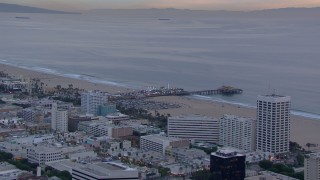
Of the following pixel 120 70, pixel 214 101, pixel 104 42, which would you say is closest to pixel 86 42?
pixel 104 42

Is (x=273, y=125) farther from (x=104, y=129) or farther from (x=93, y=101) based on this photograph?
(x=93, y=101)

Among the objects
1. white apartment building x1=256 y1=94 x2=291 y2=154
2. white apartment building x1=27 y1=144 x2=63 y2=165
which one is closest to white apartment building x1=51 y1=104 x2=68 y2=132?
white apartment building x1=27 y1=144 x2=63 y2=165

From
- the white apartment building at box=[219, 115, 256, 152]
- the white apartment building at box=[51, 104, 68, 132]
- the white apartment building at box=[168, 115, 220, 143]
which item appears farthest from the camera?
the white apartment building at box=[51, 104, 68, 132]

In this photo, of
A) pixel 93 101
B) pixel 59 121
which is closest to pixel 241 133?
pixel 59 121

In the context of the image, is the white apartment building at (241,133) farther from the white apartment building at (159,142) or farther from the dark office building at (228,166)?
the dark office building at (228,166)

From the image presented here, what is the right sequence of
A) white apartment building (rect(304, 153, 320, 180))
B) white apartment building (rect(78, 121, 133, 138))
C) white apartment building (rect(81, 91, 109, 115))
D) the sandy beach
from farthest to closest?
1. white apartment building (rect(81, 91, 109, 115))
2. the sandy beach
3. white apartment building (rect(78, 121, 133, 138))
4. white apartment building (rect(304, 153, 320, 180))

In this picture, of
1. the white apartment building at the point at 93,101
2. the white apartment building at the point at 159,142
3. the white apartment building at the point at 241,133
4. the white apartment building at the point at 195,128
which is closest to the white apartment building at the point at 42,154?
the white apartment building at the point at 159,142

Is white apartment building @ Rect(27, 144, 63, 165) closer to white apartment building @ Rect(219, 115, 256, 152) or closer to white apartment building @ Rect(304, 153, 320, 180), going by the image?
white apartment building @ Rect(219, 115, 256, 152)
